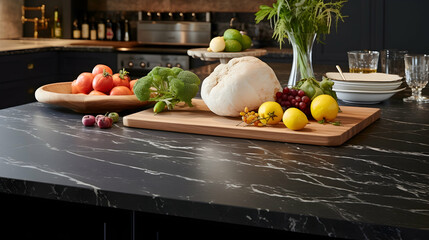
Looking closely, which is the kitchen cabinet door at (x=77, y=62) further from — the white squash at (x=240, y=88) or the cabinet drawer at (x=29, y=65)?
the white squash at (x=240, y=88)

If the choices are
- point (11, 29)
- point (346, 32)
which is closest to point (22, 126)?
point (346, 32)

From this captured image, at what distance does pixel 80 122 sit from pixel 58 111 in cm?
23

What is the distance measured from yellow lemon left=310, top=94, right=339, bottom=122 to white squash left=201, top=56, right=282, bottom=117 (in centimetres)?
13

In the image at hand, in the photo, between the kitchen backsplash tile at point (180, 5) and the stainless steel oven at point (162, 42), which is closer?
the stainless steel oven at point (162, 42)

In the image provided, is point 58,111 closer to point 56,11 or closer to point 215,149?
point 215,149

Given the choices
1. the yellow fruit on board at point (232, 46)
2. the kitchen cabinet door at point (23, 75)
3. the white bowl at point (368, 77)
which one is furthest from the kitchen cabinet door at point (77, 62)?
the white bowl at point (368, 77)

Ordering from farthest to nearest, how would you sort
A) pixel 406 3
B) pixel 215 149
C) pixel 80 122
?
pixel 406 3 < pixel 80 122 < pixel 215 149

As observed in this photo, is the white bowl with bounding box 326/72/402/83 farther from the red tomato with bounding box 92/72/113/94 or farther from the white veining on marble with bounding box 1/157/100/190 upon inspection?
the white veining on marble with bounding box 1/157/100/190

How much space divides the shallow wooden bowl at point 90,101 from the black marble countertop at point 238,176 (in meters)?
0.19

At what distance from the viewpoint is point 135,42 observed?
5.95m

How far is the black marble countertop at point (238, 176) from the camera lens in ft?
3.51

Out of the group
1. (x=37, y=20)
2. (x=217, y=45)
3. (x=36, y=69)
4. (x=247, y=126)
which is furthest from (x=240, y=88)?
(x=37, y=20)

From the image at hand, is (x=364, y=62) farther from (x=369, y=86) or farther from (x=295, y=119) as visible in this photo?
(x=295, y=119)

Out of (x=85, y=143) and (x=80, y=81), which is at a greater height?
(x=80, y=81)
